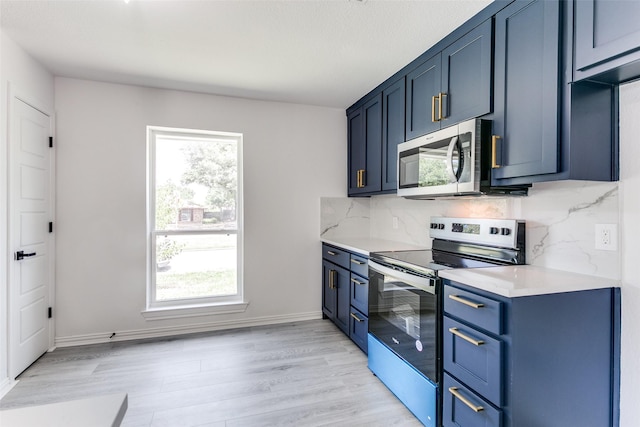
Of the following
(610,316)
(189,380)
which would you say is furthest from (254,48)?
(610,316)

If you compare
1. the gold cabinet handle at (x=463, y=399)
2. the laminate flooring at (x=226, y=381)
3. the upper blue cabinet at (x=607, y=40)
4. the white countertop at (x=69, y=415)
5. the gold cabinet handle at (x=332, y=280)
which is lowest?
the laminate flooring at (x=226, y=381)

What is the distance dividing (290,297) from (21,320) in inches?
86.0

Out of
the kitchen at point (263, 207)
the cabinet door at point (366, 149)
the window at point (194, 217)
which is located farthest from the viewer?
the window at point (194, 217)

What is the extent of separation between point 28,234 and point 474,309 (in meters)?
3.06

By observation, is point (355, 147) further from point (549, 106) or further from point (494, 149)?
point (549, 106)

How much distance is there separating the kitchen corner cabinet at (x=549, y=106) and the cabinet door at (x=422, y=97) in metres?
0.53

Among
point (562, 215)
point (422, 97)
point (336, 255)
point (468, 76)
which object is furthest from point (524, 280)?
point (336, 255)

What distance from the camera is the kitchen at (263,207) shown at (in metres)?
1.54

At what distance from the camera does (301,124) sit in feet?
11.6

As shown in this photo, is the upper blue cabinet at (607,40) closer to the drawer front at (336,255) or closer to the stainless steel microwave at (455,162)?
the stainless steel microwave at (455,162)

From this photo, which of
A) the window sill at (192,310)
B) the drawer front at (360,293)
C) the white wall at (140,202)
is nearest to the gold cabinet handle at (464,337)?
the drawer front at (360,293)

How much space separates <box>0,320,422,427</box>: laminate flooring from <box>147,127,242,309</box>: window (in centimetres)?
46

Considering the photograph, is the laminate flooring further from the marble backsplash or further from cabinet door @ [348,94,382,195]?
cabinet door @ [348,94,382,195]

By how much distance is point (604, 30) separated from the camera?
49.3 inches
